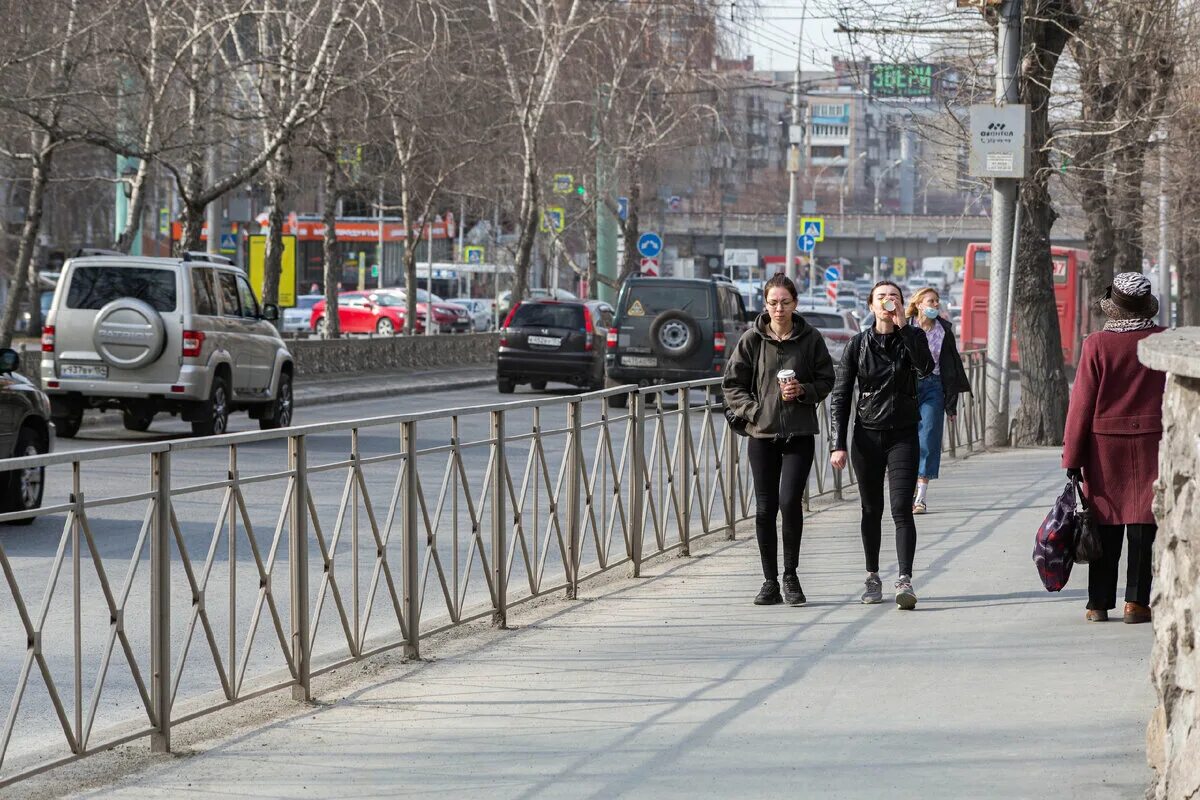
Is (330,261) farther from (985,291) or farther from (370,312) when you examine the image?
(370,312)

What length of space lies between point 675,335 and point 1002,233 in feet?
27.1

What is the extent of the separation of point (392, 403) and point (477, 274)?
202ft

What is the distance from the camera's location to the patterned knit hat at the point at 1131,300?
8.38 metres

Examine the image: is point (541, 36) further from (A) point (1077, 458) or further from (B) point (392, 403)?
(A) point (1077, 458)

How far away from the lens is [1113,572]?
8641mm

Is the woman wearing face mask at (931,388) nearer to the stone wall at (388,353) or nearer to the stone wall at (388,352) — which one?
the stone wall at (388,352)

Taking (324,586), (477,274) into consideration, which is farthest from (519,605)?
(477,274)

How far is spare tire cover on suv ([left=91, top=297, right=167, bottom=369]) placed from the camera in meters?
19.0

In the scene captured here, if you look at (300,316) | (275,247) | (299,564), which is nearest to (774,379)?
(299,564)

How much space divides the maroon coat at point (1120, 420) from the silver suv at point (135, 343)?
12493 millimetres

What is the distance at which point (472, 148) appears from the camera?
143ft

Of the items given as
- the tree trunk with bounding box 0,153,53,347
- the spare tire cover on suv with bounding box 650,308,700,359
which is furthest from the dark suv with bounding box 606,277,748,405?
Result: the tree trunk with bounding box 0,153,53,347

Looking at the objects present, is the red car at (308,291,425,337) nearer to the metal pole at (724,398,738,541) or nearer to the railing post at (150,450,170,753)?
the metal pole at (724,398,738,541)

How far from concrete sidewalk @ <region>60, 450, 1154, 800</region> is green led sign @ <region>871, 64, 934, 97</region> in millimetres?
13088
